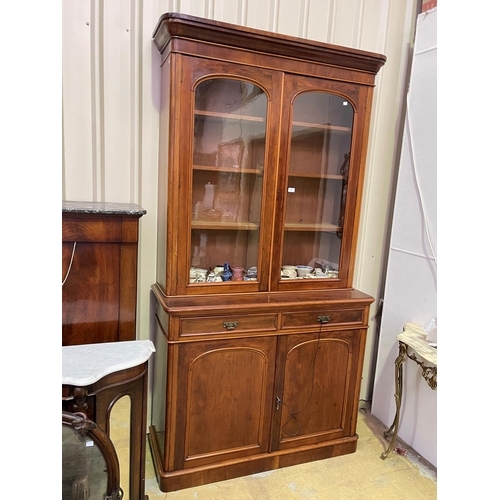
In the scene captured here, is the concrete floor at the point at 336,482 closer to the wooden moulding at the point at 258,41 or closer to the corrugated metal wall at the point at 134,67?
the corrugated metal wall at the point at 134,67

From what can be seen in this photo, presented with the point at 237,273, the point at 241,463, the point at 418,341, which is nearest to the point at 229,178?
the point at 237,273

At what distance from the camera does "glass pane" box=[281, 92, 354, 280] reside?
1938mm

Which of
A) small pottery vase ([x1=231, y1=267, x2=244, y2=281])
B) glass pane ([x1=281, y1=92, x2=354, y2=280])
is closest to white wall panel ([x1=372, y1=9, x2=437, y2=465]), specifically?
glass pane ([x1=281, y1=92, x2=354, y2=280])

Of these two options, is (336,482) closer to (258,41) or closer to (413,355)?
(413,355)

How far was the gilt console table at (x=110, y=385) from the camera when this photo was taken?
122 centimetres

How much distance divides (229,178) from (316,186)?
1.58 ft

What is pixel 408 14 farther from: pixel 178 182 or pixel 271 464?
pixel 271 464

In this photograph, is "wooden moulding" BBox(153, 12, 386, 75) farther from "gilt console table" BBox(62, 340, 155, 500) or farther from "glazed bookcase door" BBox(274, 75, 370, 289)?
"gilt console table" BBox(62, 340, 155, 500)

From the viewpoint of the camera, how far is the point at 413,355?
2082 mm

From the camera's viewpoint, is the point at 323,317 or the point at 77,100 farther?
the point at 323,317

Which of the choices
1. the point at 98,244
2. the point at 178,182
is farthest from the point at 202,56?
the point at 98,244

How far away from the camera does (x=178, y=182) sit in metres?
1.70

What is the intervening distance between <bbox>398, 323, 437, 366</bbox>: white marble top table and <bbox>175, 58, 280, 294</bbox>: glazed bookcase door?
0.79 meters

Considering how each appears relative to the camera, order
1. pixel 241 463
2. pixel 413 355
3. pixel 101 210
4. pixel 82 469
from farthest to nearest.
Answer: pixel 413 355 < pixel 241 463 < pixel 101 210 < pixel 82 469
